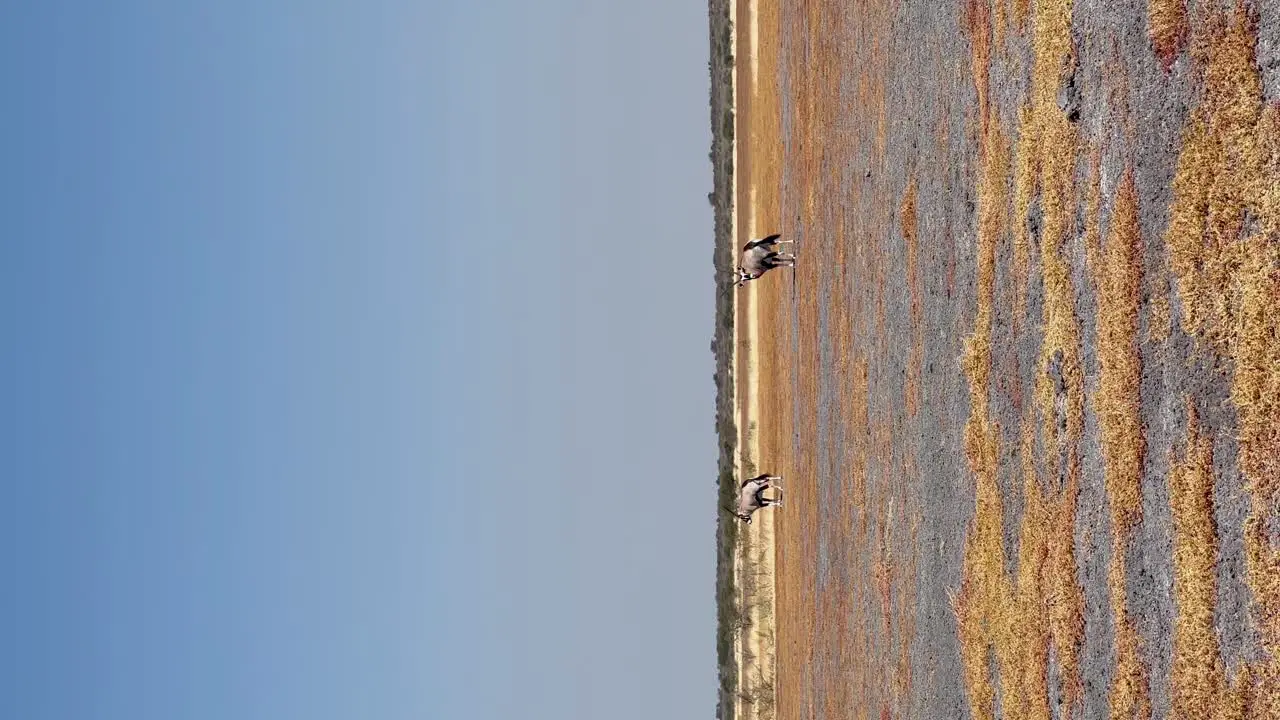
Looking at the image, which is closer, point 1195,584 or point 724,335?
point 1195,584

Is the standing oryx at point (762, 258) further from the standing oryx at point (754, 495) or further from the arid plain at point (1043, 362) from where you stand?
the standing oryx at point (754, 495)

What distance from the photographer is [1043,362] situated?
32.4ft

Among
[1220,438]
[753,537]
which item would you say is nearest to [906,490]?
[1220,438]

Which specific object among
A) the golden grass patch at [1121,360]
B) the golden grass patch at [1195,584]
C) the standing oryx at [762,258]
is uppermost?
the standing oryx at [762,258]

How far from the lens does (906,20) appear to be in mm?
13609

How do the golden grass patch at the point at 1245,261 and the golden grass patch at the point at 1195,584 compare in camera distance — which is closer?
the golden grass patch at the point at 1245,261

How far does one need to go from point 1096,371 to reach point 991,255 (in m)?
2.29

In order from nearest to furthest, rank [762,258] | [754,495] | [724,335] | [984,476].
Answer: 1. [984,476]
2. [762,258]
3. [754,495]
4. [724,335]

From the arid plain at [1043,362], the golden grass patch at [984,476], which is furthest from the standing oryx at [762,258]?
the golden grass patch at [984,476]

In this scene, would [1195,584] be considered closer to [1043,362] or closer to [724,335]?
[1043,362]

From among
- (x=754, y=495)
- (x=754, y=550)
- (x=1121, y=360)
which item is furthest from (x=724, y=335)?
(x=1121, y=360)

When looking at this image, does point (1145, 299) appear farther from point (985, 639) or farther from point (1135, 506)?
point (985, 639)

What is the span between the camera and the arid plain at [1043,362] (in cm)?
723

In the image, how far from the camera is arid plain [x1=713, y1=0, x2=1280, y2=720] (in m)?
7.23
